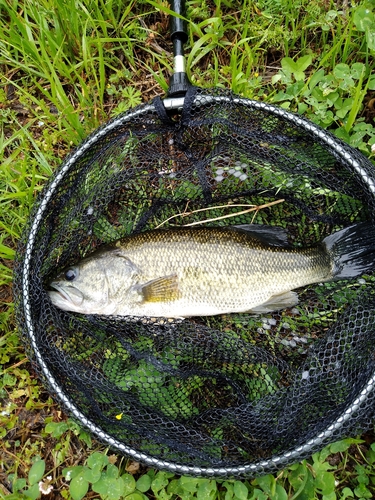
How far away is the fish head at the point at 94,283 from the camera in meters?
3.03

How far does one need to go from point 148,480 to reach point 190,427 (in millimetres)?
543

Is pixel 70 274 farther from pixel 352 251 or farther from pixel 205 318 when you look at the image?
pixel 352 251

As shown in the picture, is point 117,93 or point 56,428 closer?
point 56,428

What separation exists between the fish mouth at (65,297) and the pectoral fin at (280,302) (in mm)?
1235

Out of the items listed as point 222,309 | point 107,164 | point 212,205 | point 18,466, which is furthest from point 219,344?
point 18,466

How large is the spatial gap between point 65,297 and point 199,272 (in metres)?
0.90

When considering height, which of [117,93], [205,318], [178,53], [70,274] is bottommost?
[205,318]

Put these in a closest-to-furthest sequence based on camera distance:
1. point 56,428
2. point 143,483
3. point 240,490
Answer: point 240,490 < point 143,483 < point 56,428

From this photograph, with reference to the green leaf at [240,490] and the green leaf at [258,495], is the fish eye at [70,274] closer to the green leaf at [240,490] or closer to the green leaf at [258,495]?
the green leaf at [240,490]

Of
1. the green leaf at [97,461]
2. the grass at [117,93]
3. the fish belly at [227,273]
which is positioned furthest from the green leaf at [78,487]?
the fish belly at [227,273]

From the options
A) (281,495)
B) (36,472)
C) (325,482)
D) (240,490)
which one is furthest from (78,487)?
(325,482)

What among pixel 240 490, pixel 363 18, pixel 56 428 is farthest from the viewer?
pixel 363 18

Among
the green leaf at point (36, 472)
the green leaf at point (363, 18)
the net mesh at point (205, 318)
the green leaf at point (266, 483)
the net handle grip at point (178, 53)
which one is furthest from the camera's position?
the green leaf at point (363, 18)

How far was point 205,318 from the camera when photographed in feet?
10.6
